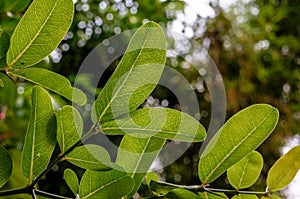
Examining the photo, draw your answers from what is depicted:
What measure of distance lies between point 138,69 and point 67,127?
62 mm

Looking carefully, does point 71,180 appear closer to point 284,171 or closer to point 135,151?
point 135,151

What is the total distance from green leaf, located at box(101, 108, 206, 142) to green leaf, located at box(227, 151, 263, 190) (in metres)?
0.08

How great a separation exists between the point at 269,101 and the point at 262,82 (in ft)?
0.31

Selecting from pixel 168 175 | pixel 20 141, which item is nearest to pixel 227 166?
pixel 20 141

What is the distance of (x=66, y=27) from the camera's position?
0.92 feet

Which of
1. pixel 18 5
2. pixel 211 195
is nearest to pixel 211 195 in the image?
pixel 211 195

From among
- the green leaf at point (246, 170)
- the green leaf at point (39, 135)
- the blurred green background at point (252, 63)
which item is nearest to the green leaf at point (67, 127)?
the green leaf at point (39, 135)

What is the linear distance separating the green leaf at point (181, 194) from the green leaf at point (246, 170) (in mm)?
59

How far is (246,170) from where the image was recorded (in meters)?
0.37

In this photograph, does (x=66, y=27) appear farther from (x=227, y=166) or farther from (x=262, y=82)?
(x=262, y=82)

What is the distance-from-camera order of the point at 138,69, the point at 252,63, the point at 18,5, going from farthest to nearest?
the point at 252,63, the point at 18,5, the point at 138,69

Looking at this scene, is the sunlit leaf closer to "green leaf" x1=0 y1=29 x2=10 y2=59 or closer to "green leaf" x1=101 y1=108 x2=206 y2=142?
"green leaf" x1=101 y1=108 x2=206 y2=142

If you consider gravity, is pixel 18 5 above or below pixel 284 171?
above

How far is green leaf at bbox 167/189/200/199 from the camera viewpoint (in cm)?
31
